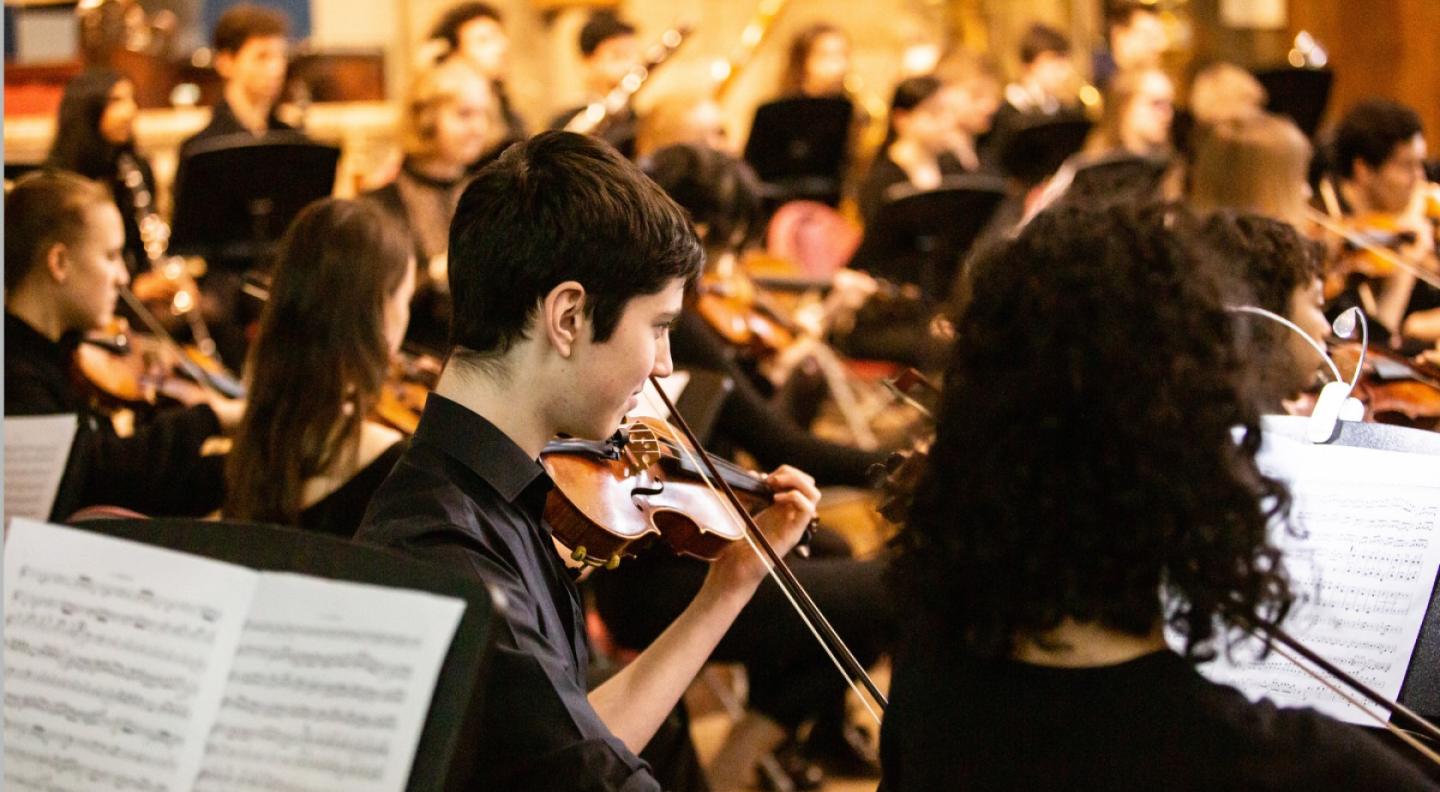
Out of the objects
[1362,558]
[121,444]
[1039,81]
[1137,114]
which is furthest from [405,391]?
[1039,81]

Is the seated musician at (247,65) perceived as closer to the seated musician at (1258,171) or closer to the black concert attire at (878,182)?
the black concert attire at (878,182)

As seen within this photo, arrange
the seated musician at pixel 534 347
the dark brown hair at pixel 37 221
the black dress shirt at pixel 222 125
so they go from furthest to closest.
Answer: the black dress shirt at pixel 222 125, the dark brown hair at pixel 37 221, the seated musician at pixel 534 347

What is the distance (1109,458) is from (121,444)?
76.2 inches

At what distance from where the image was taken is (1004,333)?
3.38 ft

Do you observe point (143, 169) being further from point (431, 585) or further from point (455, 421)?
point (431, 585)

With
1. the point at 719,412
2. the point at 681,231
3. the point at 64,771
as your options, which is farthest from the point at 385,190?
the point at 64,771

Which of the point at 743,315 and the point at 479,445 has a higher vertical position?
the point at 479,445

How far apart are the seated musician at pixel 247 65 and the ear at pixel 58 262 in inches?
89.8

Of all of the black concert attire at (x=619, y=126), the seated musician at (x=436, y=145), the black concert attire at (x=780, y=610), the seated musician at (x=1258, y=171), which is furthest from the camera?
the black concert attire at (x=619, y=126)

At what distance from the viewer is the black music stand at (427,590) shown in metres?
0.97

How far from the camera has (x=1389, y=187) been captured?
3.85 m

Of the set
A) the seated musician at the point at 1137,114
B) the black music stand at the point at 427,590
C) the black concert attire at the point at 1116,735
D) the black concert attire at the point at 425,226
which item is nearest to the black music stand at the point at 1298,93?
the seated musician at the point at 1137,114

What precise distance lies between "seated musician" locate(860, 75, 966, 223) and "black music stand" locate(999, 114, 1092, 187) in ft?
0.83

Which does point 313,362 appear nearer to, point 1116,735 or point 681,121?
point 1116,735
